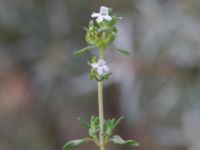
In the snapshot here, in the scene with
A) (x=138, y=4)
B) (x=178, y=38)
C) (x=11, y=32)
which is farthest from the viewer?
(x=11, y=32)

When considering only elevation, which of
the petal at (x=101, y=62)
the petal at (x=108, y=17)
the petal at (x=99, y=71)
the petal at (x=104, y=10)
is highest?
the petal at (x=104, y=10)

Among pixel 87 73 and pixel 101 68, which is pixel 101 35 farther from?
pixel 87 73

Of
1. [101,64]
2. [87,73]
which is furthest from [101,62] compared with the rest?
[87,73]

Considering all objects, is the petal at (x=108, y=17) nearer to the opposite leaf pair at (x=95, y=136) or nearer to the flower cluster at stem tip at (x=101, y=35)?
the flower cluster at stem tip at (x=101, y=35)

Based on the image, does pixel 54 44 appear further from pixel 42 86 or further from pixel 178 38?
pixel 178 38

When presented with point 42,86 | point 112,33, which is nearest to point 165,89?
point 42,86

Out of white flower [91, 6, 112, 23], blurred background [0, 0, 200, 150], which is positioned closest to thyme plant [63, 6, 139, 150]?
white flower [91, 6, 112, 23]

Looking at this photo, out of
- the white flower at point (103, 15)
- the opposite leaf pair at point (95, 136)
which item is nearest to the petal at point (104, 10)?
the white flower at point (103, 15)

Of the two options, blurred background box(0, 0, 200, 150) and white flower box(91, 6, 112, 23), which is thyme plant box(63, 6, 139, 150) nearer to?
white flower box(91, 6, 112, 23)
